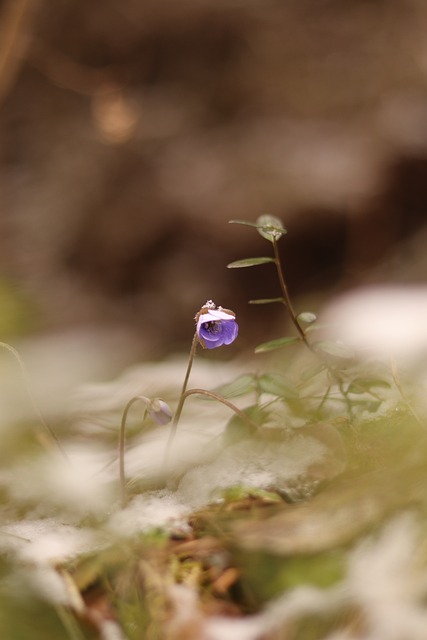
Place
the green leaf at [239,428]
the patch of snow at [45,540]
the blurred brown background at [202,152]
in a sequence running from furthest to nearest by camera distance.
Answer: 1. the blurred brown background at [202,152]
2. the green leaf at [239,428]
3. the patch of snow at [45,540]

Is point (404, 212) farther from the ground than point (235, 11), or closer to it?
closer to it

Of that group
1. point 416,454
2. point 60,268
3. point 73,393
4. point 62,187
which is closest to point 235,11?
point 62,187

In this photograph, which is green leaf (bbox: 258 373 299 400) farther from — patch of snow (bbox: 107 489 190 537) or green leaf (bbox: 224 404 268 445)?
patch of snow (bbox: 107 489 190 537)

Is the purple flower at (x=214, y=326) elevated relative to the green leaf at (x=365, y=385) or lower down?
elevated

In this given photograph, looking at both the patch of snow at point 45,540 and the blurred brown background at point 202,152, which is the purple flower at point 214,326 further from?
the blurred brown background at point 202,152

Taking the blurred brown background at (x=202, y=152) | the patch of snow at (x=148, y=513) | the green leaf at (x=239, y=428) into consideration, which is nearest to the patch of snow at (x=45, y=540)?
the patch of snow at (x=148, y=513)

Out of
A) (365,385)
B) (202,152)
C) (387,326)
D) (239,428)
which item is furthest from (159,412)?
(202,152)

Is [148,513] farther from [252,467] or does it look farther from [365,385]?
[365,385]

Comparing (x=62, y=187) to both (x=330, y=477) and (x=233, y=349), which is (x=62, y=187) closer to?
(x=233, y=349)
